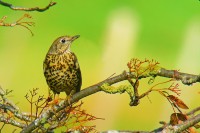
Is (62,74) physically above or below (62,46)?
below

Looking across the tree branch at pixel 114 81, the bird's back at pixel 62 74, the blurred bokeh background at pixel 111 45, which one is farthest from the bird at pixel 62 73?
the blurred bokeh background at pixel 111 45

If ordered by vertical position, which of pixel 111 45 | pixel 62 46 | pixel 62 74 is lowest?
pixel 62 74

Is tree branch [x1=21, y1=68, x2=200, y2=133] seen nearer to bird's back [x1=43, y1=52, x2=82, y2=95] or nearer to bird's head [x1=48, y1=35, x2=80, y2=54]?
bird's back [x1=43, y1=52, x2=82, y2=95]

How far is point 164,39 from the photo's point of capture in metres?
21.0

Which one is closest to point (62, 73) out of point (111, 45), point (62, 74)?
point (62, 74)

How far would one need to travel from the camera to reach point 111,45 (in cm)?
1917

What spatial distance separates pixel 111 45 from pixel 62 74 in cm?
1310

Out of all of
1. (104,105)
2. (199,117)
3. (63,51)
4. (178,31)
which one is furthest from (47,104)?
(178,31)

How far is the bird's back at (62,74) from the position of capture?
19.8 feet

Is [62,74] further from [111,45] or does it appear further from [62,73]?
[111,45]

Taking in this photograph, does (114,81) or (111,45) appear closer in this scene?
(114,81)

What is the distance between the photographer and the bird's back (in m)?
6.05

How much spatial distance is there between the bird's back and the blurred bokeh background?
25.6 feet

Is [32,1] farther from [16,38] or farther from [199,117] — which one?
[199,117]
